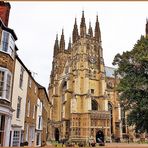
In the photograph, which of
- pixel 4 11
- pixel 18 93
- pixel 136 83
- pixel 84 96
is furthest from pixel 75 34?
pixel 4 11

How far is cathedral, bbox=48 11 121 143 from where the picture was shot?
210ft

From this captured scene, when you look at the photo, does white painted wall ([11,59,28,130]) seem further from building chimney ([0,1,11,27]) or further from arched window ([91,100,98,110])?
arched window ([91,100,98,110])

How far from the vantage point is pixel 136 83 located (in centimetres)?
2275

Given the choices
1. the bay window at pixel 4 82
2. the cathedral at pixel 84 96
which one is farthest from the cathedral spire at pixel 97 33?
the bay window at pixel 4 82

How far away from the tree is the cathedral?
1535 inches

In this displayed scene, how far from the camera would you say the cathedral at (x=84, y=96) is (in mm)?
64125

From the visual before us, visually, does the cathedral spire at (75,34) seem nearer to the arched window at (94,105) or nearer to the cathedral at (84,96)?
the cathedral at (84,96)

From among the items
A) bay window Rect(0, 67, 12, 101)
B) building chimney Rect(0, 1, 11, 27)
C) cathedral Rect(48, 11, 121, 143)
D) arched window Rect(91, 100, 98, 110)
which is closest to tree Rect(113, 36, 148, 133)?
bay window Rect(0, 67, 12, 101)

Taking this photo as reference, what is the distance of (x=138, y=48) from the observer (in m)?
24.0

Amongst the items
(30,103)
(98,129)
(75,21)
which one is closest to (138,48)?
(30,103)

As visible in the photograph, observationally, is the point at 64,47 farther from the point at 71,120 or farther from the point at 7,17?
the point at 7,17

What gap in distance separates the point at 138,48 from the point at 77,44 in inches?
2038

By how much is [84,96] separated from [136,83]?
146ft

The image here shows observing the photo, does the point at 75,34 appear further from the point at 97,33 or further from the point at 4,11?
the point at 4,11
